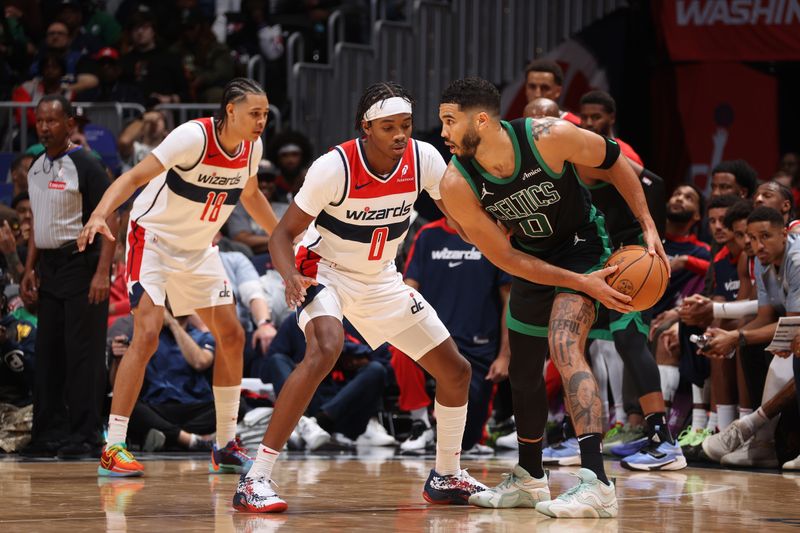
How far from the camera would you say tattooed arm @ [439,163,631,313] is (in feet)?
16.6

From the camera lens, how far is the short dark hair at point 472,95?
5121 mm

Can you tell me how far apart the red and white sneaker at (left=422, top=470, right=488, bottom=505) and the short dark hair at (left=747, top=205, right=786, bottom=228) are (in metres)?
2.82

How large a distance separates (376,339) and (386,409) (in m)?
3.87

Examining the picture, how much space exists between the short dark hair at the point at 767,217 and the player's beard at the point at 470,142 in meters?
2.93

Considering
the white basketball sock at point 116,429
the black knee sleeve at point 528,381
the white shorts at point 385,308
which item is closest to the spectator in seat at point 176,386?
Result: the white basketball sock at point 116,429

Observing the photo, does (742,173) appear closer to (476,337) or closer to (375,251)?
(476,337)

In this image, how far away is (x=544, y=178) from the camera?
17.0 ft

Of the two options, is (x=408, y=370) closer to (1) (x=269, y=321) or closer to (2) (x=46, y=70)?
(1) (x=269, y=321)

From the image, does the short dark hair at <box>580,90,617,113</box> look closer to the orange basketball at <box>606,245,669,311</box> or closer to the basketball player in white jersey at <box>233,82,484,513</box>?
the basketball player in white jersey at <box>233,82,484,513</box>

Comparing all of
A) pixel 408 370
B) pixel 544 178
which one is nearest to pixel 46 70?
pixel 408 370

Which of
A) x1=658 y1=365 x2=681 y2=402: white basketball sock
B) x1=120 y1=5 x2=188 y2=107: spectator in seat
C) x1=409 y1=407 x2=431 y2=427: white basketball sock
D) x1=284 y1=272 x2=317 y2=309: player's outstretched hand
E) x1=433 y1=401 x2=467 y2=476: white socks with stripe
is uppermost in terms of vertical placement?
x1=120 y1=5 x2=188 y2=107: spectator in seat

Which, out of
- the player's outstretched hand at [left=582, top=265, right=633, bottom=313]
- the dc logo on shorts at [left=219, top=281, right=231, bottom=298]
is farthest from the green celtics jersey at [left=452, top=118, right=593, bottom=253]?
the dc logo on shorts at [left=219, top=281, right=231, bottom=298]

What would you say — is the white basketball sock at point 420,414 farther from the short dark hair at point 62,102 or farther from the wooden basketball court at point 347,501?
the short dark hair at point 62,102

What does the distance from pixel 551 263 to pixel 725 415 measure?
3.10 m
